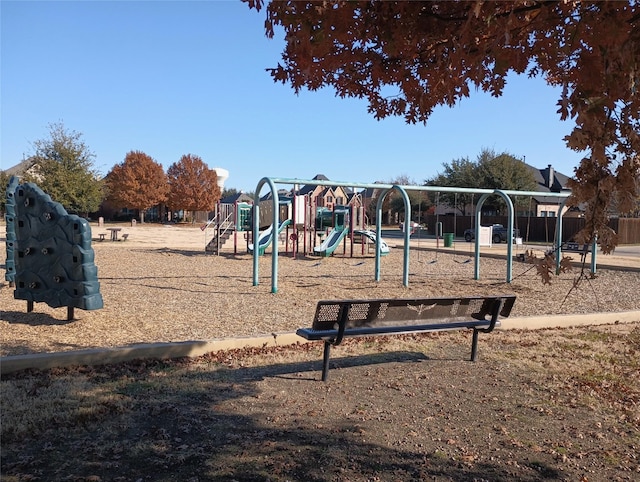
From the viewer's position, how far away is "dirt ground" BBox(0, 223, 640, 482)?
3.05 metres

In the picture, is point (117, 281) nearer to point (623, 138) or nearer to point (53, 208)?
point (53, 208)

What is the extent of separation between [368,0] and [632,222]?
143ft

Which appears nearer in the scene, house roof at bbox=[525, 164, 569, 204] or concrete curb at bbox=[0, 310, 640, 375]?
concrete curb at bbox=[0, 310, 640, 375]

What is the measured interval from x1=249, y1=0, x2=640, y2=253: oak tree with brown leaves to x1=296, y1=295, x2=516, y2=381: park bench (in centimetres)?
163

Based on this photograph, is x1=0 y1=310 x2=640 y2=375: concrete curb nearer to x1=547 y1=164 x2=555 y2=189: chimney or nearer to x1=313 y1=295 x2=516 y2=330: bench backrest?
x1=313 y1=295 x2=516 y2=330: bench backrest

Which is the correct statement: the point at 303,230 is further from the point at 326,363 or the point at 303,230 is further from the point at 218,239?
the point at 326,363

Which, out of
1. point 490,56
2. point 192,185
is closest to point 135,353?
point 490,56

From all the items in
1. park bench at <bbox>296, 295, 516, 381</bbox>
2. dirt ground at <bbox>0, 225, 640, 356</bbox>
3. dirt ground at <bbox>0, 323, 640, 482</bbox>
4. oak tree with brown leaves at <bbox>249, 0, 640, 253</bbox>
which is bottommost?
dirt ground at <bbox>0, 323, 640, 482</bbox>

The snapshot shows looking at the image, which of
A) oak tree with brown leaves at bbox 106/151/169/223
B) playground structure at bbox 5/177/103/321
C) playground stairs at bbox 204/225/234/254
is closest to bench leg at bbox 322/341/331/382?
playground structure at bbox 5/177/103/321

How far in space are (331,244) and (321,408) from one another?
1603 cm

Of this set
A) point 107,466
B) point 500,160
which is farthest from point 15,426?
point 500,160

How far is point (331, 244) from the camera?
20.0 m

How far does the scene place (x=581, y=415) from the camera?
3975 mm

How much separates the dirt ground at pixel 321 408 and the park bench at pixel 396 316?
383mm
